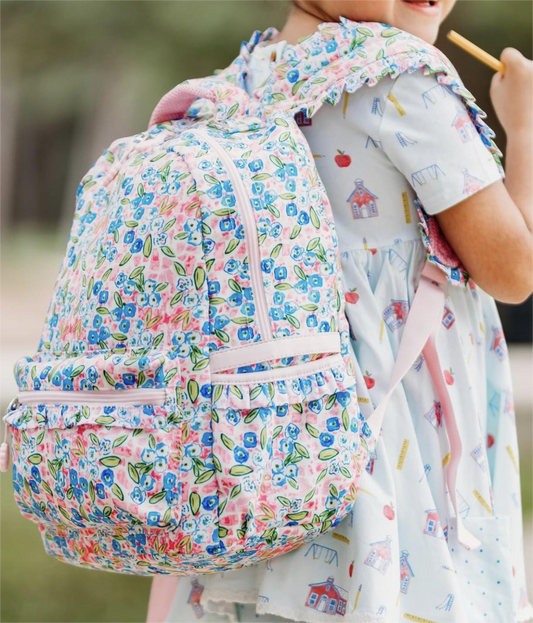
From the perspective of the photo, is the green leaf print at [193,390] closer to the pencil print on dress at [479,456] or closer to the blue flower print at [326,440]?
the blue flower print at [326,440]

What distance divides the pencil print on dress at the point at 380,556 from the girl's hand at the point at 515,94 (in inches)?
24.5

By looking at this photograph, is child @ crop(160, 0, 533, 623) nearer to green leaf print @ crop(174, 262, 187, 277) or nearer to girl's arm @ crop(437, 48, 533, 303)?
girl's arm @ crop(437, 48, 533, 303)

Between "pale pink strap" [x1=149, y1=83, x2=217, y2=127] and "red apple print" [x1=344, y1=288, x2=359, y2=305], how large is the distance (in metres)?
0.34

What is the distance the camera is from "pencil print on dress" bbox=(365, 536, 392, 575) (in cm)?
116

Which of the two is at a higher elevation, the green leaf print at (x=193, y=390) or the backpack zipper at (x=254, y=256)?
the backpack zipper at (x=254, y=256)

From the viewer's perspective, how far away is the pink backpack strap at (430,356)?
1229 mm

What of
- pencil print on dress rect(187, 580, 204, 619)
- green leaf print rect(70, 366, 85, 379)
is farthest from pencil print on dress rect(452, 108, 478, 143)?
pencil print on dress rect(187, 580, 204, 619)

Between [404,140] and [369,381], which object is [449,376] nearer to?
[369,381]

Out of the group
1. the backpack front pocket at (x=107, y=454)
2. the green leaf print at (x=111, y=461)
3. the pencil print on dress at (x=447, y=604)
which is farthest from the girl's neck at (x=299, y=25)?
the pencil print on dress at (x=447, y=604)

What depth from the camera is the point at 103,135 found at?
7281 mm

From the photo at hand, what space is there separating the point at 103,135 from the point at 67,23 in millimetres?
885

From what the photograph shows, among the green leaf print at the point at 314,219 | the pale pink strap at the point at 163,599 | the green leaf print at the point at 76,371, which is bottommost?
the pale pink strap at the point at 163,599

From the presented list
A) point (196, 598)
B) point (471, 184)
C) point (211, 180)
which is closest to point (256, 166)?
point (211, 180)

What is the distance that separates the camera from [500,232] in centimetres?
120
